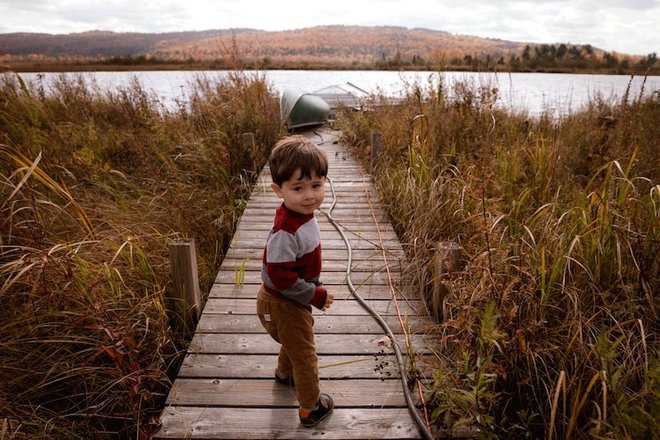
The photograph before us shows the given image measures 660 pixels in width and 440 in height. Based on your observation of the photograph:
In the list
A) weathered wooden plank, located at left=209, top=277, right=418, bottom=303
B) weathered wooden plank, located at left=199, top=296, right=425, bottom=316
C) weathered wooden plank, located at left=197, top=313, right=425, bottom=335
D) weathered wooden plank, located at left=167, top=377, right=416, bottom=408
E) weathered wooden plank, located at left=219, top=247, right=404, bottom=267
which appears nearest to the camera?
weathered wooden plank, located at left=167, top=377, right=416, bottom=408

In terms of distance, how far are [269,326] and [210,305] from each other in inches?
40.9

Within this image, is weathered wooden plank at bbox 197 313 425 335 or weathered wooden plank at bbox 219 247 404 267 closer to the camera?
weathered wooden plank at bbox 197 313 425 335

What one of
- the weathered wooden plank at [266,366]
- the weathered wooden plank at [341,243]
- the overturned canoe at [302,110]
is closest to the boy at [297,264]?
the weathered wooden plank at [266,366]

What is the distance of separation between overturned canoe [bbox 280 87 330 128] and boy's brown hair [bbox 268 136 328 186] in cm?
709

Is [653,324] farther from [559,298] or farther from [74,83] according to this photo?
[74,83]

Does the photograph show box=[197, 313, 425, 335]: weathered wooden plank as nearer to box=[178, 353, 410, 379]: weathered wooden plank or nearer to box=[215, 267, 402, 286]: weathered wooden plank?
box=[178, 353, 410, 379]: weathered wooden plank

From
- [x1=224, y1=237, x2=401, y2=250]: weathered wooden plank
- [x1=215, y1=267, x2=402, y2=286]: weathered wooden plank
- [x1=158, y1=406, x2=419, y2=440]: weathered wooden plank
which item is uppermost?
[x1=224, y1=237, x2=401, y2=250]: weathered wooden plank

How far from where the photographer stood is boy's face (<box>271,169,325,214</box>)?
1.58 m

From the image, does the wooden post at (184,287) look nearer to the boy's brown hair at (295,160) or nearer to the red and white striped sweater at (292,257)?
the red and white striped sweater at (292,257)

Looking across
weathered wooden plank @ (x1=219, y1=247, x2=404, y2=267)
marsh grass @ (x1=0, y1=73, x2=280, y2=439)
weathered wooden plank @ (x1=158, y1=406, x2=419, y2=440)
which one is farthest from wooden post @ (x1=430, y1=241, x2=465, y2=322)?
marsh grass @ (x1=0, y1=73, x2=280, y2=439)

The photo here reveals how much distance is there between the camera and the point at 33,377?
1893mm

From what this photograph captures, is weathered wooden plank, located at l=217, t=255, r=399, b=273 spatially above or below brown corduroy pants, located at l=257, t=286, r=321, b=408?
below

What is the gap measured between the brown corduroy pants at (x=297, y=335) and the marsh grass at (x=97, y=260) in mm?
605

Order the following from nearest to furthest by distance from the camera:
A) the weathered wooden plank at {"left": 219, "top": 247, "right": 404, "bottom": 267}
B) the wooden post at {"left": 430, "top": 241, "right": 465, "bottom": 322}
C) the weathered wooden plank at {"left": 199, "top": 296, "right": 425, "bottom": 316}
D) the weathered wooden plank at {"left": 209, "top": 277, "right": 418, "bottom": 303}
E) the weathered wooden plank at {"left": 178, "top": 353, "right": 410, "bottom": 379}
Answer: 1. the weathered wooden plank at {"left": 178, "top": 353, "right": 410, "bottom": 379}
2. the wooden post at {"left": 430, "top": 241, "right": 465, "bottom": 322}
3. the weathered wooden plank at {"left": 199, "top": 296, "right": 425, "bottom": 316}
4. the weathered wooden plank at {"left": 209, "top": 277, "right": 418, "bottom": 303}
5. the weathered wooden plank at {"left": 219, "top": 247, "right": 404, "bottom": 267}
